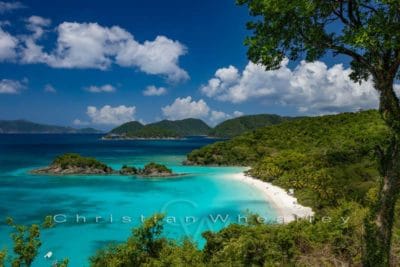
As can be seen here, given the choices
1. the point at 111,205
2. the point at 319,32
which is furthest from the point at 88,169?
the point at 319,32

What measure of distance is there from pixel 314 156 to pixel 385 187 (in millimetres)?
43713

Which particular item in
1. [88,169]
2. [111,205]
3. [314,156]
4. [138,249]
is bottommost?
[111,205]

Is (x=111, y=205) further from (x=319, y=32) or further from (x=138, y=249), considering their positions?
(x=319, y=32)

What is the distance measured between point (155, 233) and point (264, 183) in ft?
111

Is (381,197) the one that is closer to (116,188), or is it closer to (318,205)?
(318,205)

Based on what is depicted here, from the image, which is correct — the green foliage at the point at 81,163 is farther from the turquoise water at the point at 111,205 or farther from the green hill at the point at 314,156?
the green hill at the point at 314,156

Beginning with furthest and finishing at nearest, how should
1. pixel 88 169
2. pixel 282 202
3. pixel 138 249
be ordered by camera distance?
pixel 88 169
pixel 282 202
pixel 138 249

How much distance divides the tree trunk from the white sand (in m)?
15.6

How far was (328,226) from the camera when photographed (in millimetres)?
13773

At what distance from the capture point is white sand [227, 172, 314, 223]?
1105 inches

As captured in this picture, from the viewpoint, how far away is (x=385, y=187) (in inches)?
233

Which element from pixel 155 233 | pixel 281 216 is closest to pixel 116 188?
pixel 281 216

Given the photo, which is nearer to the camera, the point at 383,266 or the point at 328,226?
the point at 383,266

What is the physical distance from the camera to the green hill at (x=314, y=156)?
891cm
